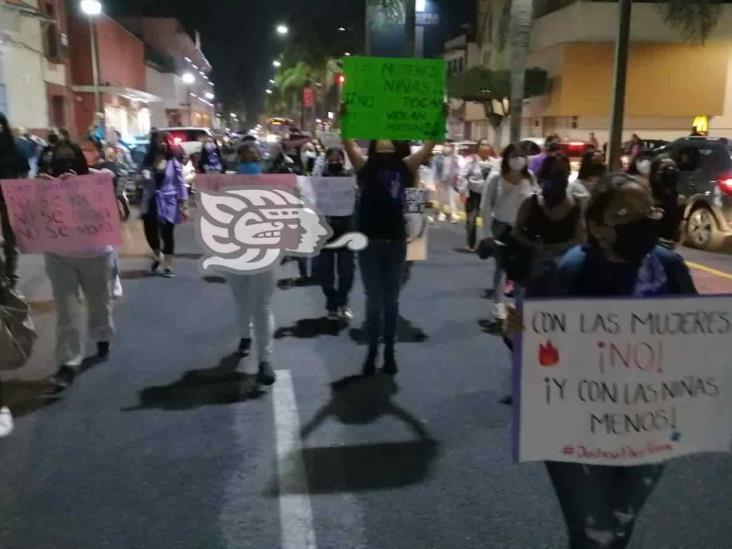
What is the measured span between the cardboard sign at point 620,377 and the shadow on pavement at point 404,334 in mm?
4409

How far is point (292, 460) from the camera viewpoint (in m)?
4.86

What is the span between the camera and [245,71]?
148375mm

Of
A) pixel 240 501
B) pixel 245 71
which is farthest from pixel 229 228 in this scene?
pixel 245 71

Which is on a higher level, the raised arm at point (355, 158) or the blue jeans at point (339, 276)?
the raised arm at point (355, 158)

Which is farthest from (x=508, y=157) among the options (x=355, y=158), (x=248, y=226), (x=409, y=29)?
(x=409, y=29)

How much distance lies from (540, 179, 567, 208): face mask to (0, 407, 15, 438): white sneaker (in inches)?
146

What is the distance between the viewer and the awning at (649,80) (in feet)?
117

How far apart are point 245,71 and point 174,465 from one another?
491 feet

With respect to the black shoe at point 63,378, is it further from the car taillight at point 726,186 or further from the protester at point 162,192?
the car taillight at point 726,186

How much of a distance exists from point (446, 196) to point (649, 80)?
22.3 m

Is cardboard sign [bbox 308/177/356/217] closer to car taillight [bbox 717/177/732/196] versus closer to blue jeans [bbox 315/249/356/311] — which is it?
blue jeans [bbox 315/249/356/311]

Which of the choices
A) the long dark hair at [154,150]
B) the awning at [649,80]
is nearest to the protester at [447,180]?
the long dark hair at [154,150]

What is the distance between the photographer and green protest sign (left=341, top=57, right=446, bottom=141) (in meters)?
6.71

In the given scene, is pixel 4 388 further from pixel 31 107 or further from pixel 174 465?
pixel 31 107
